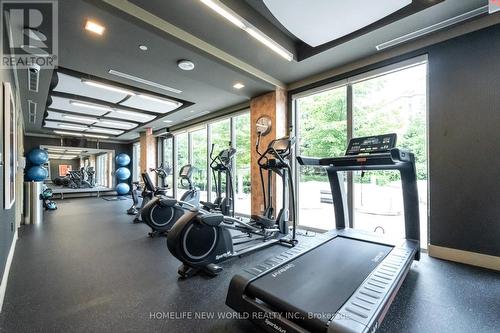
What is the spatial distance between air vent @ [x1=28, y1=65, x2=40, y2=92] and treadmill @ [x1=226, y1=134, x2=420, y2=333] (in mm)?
4017

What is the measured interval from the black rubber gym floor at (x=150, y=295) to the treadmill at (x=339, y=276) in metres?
0.26

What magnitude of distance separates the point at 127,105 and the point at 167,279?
487 cm

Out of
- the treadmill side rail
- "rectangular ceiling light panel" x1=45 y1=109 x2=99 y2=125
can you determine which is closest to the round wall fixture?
the treadmill side rail

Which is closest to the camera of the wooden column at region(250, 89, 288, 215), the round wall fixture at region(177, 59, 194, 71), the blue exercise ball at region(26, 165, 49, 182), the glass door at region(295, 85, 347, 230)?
the round wall fixture at region(177, 59, 194, 71)

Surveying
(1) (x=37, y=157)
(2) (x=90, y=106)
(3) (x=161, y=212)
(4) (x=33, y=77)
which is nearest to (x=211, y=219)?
(3) (x=161, y=212)

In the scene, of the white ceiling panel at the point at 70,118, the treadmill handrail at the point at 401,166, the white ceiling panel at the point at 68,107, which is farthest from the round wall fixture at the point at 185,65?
the white ceiling panel at the point at 70,118

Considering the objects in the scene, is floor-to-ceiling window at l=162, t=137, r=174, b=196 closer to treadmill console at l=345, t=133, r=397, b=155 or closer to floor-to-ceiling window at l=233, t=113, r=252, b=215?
floor-to-ceiling window at l=233, t=113, r=252, b=215

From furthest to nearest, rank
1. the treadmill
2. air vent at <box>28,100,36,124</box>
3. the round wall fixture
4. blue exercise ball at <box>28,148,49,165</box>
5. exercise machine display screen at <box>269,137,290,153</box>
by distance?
blue exercise ball at <box>28,148,49,165</box>, air vent at <box>28,100,36,124</box>, exercise machine display screen at <box>269,137,290,153</box>, the round wall fixture, the treadmill

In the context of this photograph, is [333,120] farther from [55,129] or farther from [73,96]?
[55,129]

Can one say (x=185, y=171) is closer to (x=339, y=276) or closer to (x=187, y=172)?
(x=187, y=172)

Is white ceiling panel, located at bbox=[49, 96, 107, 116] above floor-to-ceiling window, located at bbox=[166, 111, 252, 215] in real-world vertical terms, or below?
above

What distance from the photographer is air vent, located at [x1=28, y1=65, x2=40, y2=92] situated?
10.9 ft

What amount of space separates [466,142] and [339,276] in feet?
7.74

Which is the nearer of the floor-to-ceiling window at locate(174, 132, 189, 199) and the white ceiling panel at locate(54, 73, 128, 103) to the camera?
the white ceiling panel at locate(54, 73, 128, 103)
